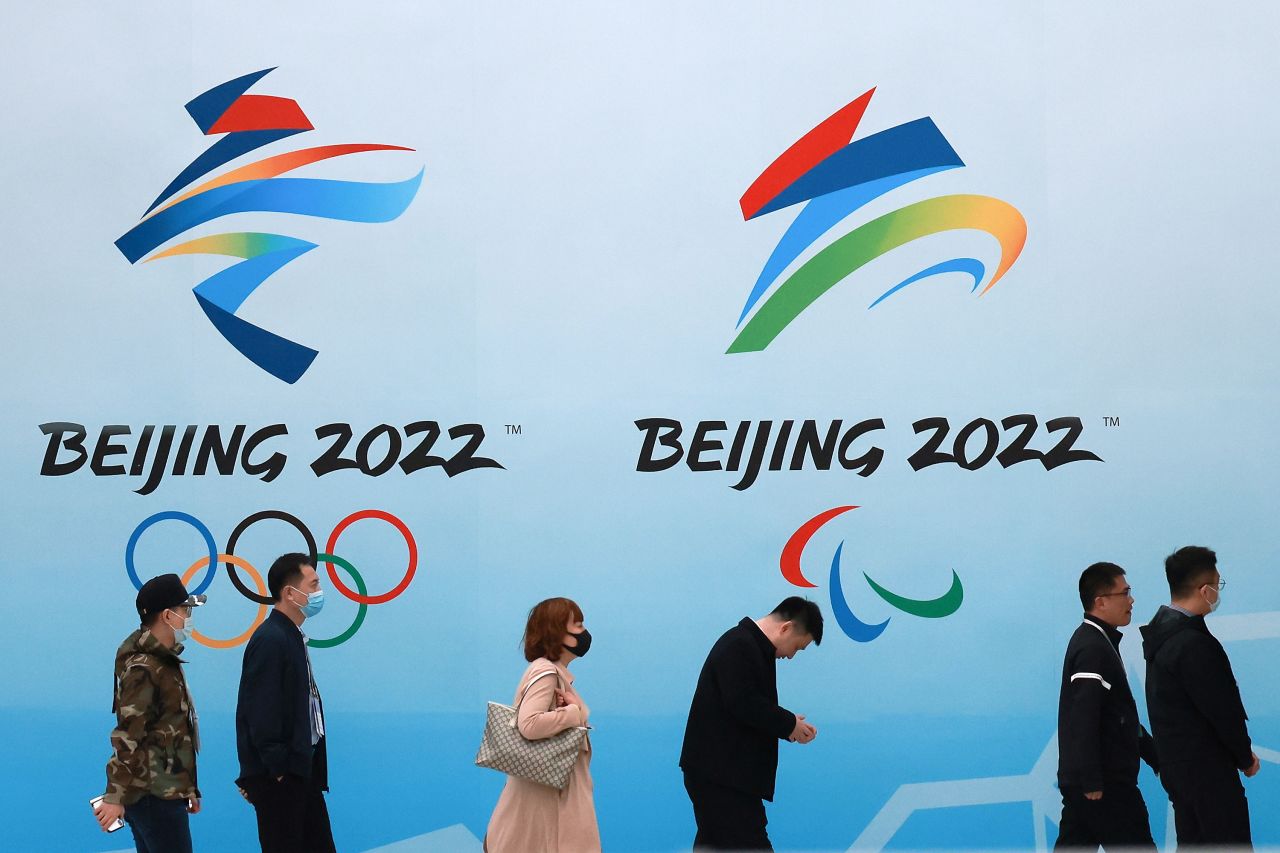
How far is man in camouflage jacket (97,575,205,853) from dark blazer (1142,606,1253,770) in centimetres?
342

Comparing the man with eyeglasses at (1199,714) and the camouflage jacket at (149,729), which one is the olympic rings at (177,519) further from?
the man with eyeglasses at (1199,714)

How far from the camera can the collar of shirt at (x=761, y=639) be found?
182 inches

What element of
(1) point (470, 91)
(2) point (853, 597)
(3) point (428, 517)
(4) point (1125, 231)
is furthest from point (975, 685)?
(1) point (470, 91)

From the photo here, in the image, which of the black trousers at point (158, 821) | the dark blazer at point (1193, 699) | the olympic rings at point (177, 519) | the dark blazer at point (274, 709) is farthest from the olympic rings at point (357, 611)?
the dark blazer at point (1193, 699)

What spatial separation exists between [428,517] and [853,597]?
1.79 metres

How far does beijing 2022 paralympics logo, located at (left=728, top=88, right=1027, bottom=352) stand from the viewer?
5.32m

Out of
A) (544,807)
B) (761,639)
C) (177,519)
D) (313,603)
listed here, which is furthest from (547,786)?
(177,519)

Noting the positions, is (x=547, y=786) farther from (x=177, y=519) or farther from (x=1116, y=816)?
(x=177, y=519)

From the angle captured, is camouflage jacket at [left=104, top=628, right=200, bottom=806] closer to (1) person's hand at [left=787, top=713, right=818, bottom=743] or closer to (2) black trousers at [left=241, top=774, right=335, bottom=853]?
(2) black trousers at [left=241, top=774, right=335, bottom=853]

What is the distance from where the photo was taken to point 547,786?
4086mm

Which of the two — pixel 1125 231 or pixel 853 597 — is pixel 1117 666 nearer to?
pixel 853 597

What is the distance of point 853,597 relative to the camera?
5.30 m

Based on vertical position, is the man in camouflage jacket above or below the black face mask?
below

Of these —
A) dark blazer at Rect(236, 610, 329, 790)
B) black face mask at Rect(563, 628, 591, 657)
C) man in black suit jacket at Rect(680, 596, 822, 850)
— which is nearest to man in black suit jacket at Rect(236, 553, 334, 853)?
dark blazer at Rect(236, 610, 329, 790)
